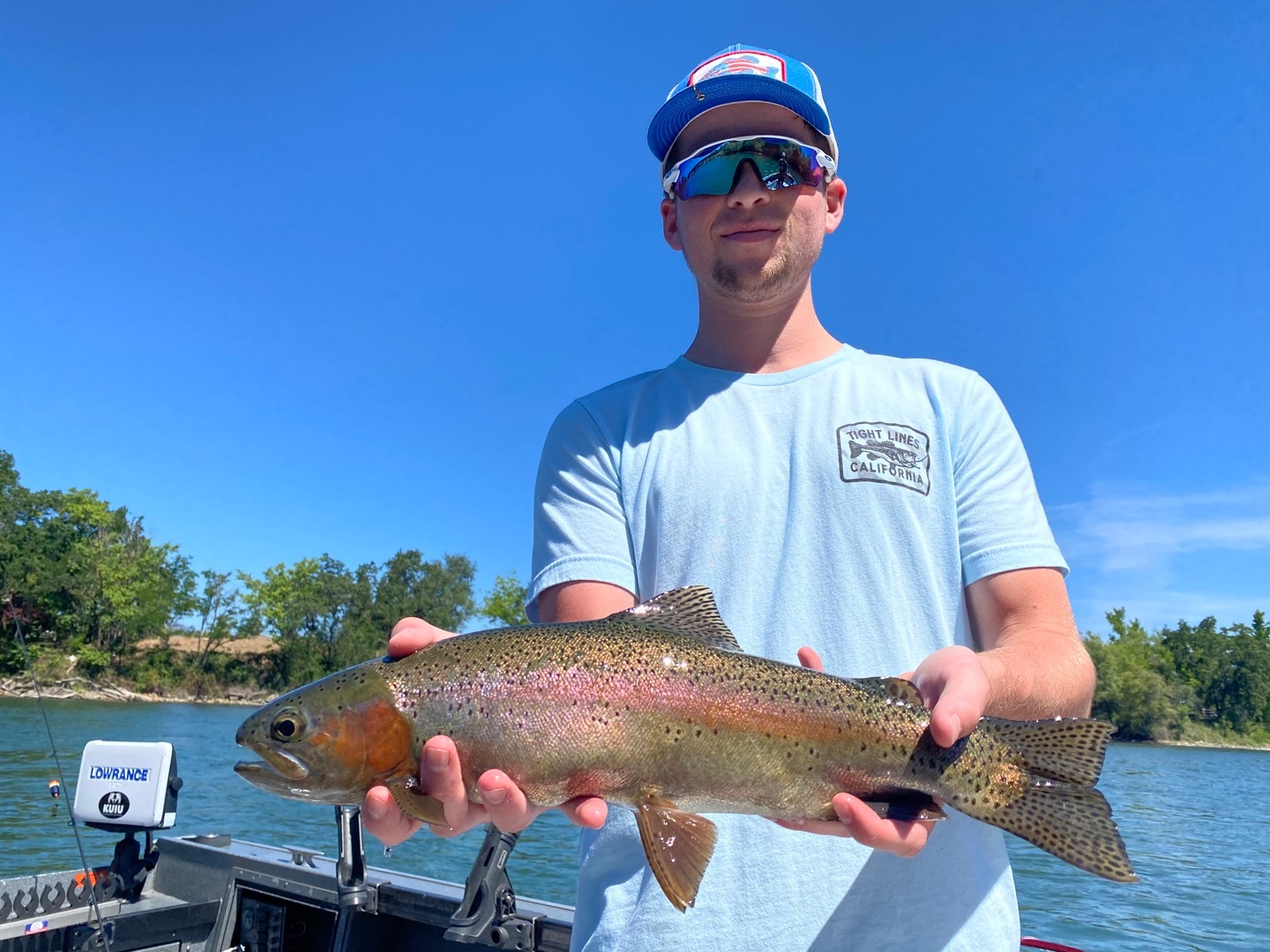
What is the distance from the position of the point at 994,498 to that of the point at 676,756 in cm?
122

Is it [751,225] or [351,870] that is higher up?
[751,225]

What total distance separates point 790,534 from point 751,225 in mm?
1040

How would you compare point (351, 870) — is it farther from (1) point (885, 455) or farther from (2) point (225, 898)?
(1) point (885, 455)

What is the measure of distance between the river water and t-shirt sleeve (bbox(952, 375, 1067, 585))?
727 cm

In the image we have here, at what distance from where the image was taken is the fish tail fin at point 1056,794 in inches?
93.9

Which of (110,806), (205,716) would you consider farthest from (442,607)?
(110,806)

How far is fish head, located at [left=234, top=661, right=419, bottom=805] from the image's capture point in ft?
8.41

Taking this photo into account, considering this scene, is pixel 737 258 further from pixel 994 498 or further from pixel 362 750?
pixel 362 750

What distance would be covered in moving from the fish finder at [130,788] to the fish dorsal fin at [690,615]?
18.2 feet

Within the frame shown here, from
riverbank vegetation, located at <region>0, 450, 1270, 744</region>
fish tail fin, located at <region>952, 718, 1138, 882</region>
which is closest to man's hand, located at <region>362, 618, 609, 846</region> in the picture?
fish tail fin, located at <region>952, 718, 1138, 882</region>

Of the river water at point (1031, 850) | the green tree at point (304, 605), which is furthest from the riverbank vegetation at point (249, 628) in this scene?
the river water at point (1031, 850)

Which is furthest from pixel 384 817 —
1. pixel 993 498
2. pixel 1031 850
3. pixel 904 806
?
pixel 1031 850

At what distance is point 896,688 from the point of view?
2457 mm

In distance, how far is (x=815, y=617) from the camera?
2.66m
